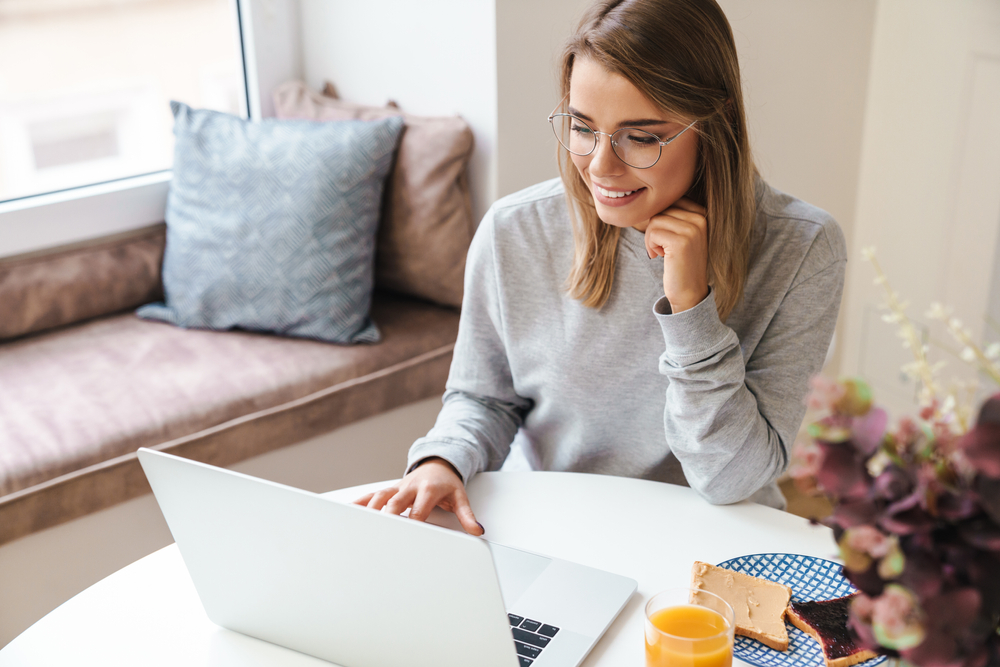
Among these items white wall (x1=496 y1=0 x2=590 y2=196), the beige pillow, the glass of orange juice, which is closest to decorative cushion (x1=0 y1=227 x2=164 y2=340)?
the beige pillow

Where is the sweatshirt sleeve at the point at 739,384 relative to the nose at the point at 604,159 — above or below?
below

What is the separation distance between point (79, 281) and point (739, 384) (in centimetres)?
159

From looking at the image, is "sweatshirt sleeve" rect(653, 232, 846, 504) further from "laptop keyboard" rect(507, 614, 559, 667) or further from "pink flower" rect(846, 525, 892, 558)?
"pink flower" rect(846, 525, 892, 558)

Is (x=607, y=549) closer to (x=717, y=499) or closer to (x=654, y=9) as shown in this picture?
(x=717, y=499)

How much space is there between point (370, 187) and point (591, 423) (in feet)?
3.04

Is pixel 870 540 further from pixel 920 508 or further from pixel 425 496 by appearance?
pixel 425 496

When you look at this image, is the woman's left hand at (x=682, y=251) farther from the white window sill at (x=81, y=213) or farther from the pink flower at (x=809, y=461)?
the white window sill at (x=81, y=213)

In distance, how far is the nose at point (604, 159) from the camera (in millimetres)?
1043

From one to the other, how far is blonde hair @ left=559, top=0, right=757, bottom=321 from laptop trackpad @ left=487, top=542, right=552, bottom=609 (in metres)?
0.39

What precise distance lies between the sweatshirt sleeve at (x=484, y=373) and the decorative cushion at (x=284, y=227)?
692 mm

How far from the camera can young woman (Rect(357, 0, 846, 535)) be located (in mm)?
1019

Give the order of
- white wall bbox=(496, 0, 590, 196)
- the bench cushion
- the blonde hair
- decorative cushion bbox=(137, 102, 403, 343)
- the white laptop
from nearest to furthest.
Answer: the white laptop
the blonde hair
the bench cushion
white wall bbox=(496, 0, 590, 196)
decorative cushion bbox=(137, 102, 403, 343)

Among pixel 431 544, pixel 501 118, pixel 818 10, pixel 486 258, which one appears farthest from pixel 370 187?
pixel 431 544

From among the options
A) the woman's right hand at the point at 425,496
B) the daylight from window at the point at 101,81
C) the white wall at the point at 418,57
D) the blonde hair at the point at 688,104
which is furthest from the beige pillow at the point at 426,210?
the woman's right hand at the point at 425,496
